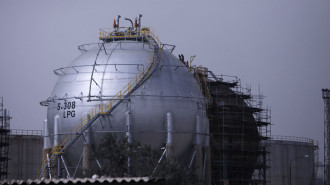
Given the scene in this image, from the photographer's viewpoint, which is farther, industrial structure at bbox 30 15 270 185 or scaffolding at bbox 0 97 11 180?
scaffolding at bbox 0 97 11 180

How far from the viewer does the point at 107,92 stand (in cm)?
4841

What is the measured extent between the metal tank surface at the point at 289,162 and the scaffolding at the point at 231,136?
550 inches

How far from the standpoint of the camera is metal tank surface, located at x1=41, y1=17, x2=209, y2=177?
1889 inches

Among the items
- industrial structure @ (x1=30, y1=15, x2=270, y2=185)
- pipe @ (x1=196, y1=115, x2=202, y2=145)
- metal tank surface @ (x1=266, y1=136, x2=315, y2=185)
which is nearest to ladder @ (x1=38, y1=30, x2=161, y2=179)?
industrial structure @ (x1=30, y1=15, x2=270, y2=185)

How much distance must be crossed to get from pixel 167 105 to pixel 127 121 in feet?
9.58

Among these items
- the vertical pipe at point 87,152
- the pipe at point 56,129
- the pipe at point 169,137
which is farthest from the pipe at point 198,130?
the pipe at point 56,129

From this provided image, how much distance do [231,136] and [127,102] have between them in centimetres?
1447

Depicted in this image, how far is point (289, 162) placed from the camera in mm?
78562

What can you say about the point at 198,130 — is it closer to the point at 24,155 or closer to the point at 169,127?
the point at 169,127

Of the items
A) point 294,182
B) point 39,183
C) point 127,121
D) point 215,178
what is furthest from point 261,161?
point 39,183

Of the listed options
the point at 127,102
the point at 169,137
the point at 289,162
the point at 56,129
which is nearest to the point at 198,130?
the point at 169,137

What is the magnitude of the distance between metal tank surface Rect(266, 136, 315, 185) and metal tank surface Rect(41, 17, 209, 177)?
88.8ft

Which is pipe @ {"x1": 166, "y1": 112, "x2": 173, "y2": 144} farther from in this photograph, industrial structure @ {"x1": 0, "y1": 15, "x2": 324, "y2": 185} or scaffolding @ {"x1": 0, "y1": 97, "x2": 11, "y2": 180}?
scaffolding @ {"x1": 0, "y1": 97, "x2": 11, "y2": 180}

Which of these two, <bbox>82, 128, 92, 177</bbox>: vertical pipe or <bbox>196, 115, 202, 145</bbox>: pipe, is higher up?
<bbox>196, 115, 202, 145</bbox>: pipe
